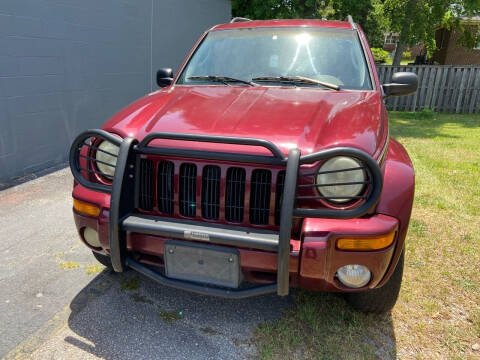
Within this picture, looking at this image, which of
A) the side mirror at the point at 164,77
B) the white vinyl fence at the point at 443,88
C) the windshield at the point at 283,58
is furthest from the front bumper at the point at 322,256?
the white vinyl fence at the point at 443,88

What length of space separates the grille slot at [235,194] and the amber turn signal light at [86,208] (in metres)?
0.78

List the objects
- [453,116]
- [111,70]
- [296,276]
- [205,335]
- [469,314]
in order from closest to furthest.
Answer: [296,276] < [205,335] < [469,314] < [111,70] < [453,116]

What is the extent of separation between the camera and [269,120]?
238 cm

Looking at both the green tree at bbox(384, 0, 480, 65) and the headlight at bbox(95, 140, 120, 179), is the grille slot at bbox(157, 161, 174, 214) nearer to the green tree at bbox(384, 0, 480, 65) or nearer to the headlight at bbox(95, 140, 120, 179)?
the headlight at bbox(95, 140, 120, 179)

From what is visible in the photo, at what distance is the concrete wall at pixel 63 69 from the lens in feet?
16.0

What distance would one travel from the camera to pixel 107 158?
2.45 meters

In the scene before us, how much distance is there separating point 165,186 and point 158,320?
95 centimetres

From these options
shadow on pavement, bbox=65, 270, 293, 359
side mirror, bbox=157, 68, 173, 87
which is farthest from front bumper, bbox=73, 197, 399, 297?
side mirror, bbox=157, 68, 173, 87

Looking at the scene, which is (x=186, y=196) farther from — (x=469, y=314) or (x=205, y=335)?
(x=469, y=314)

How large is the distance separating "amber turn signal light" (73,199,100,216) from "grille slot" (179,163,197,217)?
1.67 ft

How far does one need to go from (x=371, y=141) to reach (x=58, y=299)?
7.84 feet

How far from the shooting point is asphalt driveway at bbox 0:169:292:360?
2.33m

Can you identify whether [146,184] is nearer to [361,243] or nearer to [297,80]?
[361,243]

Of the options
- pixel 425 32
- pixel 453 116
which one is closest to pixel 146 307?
pixel 453 116
